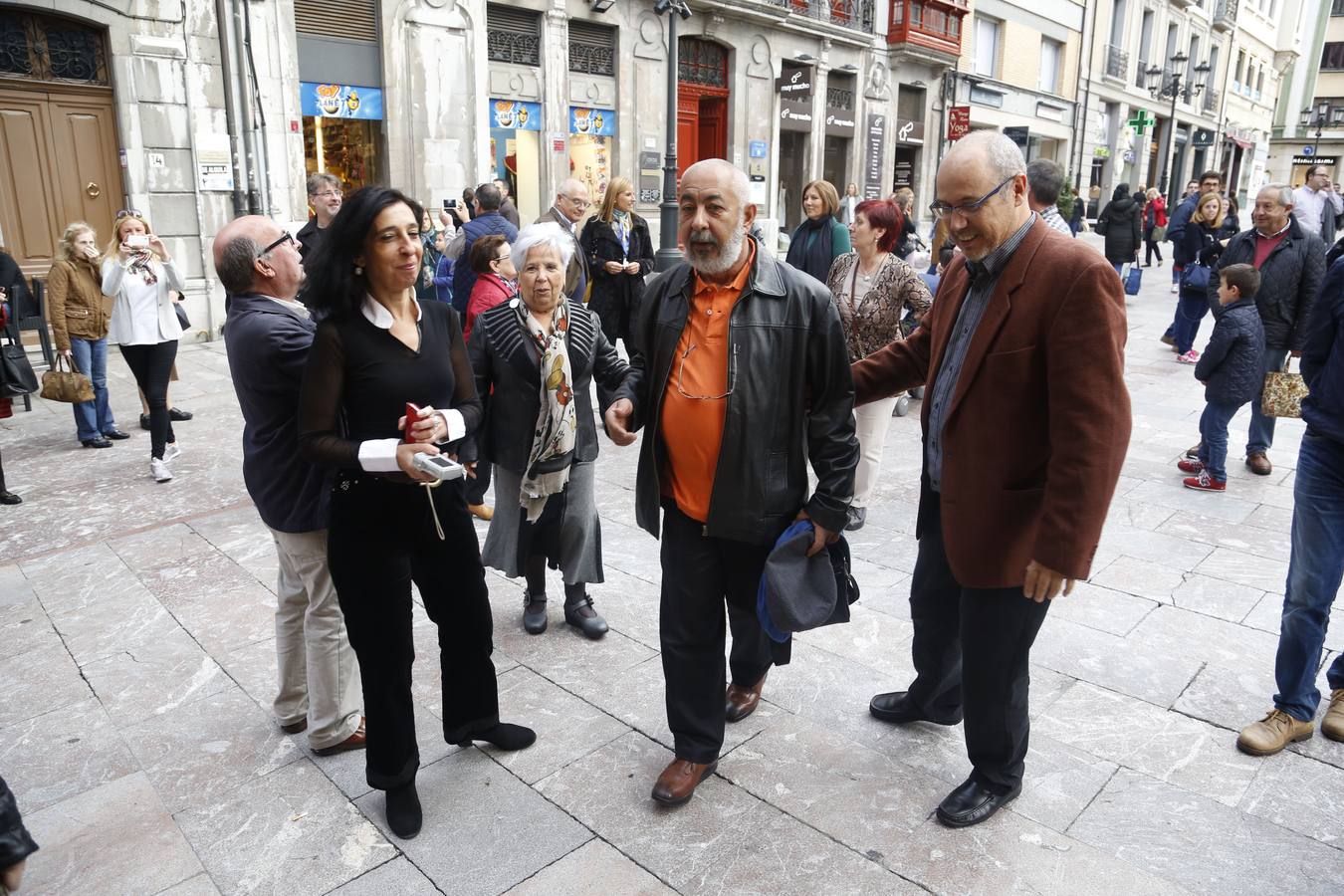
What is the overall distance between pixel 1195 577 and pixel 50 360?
10.2 metres

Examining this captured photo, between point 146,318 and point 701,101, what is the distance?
16.0 metres

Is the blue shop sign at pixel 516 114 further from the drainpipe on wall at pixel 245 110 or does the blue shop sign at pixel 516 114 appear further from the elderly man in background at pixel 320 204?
the elderly man in background at pixel 320 204

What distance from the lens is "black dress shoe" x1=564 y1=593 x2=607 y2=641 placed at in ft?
13.8

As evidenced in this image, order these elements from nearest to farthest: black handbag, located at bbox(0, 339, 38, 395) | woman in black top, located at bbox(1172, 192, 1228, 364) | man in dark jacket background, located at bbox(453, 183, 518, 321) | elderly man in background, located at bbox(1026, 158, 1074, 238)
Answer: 1. elderly man in background, located at bbox(1026, 158, 1074, 238)
2. black handbag, located at bbox(0, 339, 38, 395)
3. man in dark jacket background, located at bbox(453, 183, 518, 321)
4. woman in black top, located at bbox(1172, 192, 1228, 364)

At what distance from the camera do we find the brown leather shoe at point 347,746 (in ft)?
10.9

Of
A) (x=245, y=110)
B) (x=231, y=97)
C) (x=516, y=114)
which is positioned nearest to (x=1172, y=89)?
(x=516, y=114)

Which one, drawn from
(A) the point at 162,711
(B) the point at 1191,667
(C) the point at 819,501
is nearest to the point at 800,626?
(C) the point at 819,501

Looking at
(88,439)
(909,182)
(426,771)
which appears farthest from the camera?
(909,182)

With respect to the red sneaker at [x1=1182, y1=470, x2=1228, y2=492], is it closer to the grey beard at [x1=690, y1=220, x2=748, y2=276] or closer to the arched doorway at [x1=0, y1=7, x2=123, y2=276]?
the grey beard at [x1=690, y1=220, x2=748, y2=276]

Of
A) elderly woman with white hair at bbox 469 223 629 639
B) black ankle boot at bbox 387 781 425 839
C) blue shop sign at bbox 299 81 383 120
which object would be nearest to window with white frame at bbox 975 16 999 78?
blue shop sign at bbox 299 81 383 120

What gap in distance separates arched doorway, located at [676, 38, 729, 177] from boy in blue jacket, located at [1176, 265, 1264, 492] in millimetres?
14399

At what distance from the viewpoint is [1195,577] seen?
4.92 m

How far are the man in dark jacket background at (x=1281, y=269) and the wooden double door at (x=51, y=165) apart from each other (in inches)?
479

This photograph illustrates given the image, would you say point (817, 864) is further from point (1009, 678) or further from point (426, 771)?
point (426, 771)
